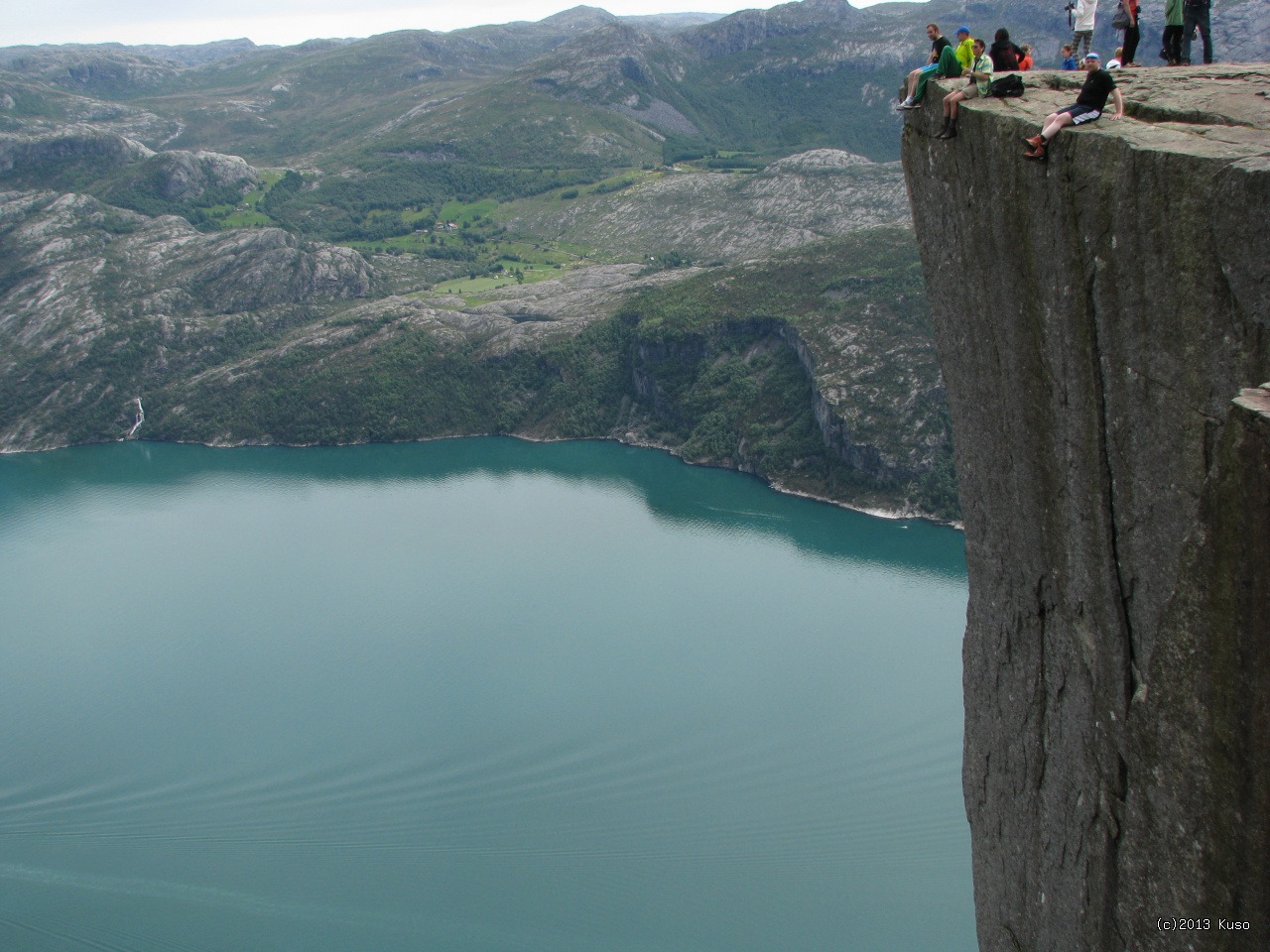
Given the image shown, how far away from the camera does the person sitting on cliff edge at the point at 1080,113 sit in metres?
7.02

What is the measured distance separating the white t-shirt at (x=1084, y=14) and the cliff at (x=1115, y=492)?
4.03 metres

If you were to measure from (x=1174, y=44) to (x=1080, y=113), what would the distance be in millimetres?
5753

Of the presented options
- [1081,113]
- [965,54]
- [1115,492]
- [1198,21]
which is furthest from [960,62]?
[1115,492]

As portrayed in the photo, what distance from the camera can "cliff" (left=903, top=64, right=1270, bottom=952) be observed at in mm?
5039

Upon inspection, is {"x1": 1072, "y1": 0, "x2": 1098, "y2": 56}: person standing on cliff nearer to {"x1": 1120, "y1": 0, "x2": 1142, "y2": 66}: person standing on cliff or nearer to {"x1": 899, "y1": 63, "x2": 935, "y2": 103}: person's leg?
{"x1": 1120, "y1": 0, "x2": 1142, "y2": 66}: person standing on cliff

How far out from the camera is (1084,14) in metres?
12.6

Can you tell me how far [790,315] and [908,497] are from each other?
25.2 metres

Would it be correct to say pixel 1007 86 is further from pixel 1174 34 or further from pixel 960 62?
pixel 1174 34

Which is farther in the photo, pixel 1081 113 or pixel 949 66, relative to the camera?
pixel 949 66

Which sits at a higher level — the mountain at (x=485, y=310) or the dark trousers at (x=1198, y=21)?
the dark trousers at (x=1198, y=21)

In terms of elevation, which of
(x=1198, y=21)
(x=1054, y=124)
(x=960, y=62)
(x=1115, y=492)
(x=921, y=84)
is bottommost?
(x=1115, y=492)

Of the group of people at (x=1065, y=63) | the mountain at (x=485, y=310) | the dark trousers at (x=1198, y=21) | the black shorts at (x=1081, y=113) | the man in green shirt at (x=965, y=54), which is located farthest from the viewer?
the mountain at (x=485, y=310)

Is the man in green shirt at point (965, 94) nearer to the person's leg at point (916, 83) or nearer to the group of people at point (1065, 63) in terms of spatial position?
the group of people at point (1065, 63)

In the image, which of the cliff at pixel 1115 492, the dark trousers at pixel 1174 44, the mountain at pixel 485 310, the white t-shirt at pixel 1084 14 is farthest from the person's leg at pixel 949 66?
the mountain at pixel 485 310
